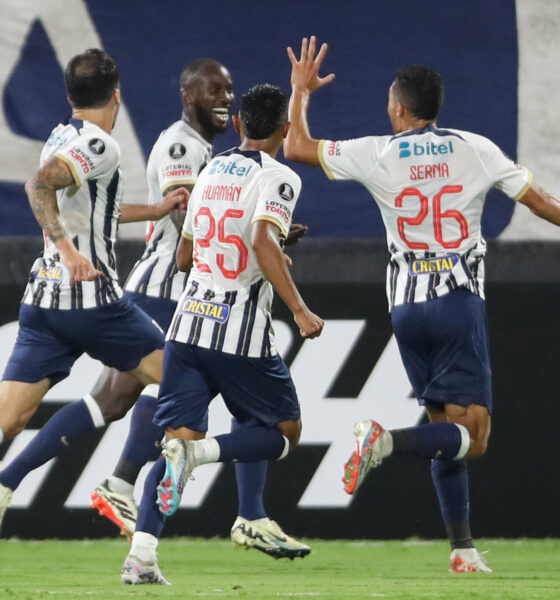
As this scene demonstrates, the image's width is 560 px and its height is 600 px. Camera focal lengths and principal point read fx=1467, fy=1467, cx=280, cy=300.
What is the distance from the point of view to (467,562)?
567cm

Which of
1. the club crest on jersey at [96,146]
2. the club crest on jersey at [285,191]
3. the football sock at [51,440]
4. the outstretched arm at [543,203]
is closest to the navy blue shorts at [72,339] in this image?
the football sock at [51,440]

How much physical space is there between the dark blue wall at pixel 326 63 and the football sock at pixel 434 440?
2.32 metres

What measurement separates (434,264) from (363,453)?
0.83 m

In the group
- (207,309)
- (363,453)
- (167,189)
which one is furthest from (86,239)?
(363,453)

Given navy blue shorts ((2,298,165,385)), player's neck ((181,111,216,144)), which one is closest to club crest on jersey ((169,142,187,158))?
player's neck ((181,111,216,144))

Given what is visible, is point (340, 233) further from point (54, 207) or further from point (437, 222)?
point (54, 207)

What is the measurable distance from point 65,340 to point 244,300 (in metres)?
0.87

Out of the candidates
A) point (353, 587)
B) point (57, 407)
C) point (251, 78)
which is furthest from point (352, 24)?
point (353, 587)

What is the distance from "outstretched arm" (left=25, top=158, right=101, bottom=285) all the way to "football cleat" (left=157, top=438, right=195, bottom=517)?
2.37 feet

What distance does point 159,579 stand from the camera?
16.6 feet

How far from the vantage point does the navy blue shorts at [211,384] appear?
5.16 meters

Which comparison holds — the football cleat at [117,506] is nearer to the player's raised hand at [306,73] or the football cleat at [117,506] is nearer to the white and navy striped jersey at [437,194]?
the white and navy striped jersey at [437,194]

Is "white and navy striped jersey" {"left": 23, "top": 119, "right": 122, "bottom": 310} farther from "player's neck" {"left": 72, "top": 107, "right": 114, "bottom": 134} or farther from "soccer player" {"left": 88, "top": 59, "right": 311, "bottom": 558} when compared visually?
"soccer player" {"left": 88, "top": 59, "right": 311, "bottom": 558}

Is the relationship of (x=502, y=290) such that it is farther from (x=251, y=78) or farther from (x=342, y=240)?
(x=251, y=78)
